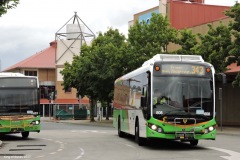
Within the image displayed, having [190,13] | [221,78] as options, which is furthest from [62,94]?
[221,78]

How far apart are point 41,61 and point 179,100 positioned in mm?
Result: 78795

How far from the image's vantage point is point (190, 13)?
55875 millimetres

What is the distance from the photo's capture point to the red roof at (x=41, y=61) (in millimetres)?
92500

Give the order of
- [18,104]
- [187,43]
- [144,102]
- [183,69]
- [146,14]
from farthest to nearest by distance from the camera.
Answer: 1. [146,14]
2. [187,43]
3. [18,104]
4. [144,102]
5. [183,69]

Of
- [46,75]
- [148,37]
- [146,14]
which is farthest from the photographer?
[46,75]

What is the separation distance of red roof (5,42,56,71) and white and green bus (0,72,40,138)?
6858 cm

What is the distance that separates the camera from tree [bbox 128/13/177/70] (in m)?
40.0

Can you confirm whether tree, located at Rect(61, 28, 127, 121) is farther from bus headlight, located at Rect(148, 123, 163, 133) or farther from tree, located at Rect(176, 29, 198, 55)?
bus headlight, located at Rect(148, 123, 163, 133)

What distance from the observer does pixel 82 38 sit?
281 ft

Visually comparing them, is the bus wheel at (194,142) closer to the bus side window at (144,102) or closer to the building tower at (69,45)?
the bus side window at (144,102)

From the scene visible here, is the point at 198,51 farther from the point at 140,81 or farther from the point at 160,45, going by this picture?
the point at 140,81

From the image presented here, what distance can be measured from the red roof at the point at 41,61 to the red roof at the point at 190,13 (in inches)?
1644

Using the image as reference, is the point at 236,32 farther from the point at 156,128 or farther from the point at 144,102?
the point at 156,128

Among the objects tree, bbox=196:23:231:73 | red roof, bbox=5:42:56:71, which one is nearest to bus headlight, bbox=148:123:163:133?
tree, bbox=196:23:231:73
